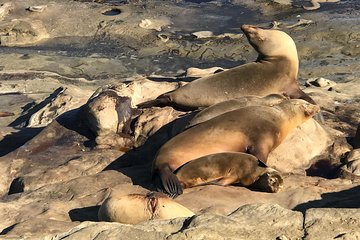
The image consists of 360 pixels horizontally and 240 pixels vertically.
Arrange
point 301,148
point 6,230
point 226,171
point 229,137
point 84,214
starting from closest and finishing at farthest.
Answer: point 6,230, point 84,214, point 226,171, point 229,137, point 301,148

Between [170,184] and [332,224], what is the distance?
1.65 metres

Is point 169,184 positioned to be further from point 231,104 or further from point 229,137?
point 231,104

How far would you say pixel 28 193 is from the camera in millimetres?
5852

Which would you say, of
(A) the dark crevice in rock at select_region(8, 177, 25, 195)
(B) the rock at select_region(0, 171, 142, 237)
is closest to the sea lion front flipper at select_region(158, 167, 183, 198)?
(B) the rock at select_region(0, 171, 142, 237)

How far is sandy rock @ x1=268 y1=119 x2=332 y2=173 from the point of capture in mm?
6215

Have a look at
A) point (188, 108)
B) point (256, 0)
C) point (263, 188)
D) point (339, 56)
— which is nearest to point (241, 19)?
point (256, 0)

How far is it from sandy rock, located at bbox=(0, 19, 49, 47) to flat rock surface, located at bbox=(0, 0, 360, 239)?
29 mm

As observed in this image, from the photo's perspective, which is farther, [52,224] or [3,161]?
[3,161]

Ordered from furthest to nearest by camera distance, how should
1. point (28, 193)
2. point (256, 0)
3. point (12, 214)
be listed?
point (256, 0)
point (28, 193)
point (12, 214)

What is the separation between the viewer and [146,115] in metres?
7.06

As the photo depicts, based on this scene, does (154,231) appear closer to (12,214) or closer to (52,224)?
(52,224)

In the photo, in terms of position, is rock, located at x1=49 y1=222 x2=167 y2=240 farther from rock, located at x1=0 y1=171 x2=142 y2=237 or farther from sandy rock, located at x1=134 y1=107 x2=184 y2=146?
sandy rock, located at x1=134 y1=107 x2=184 y2=146

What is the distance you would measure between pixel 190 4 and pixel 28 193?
1093 centimetres

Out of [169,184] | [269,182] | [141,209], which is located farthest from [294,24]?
[141,209]
